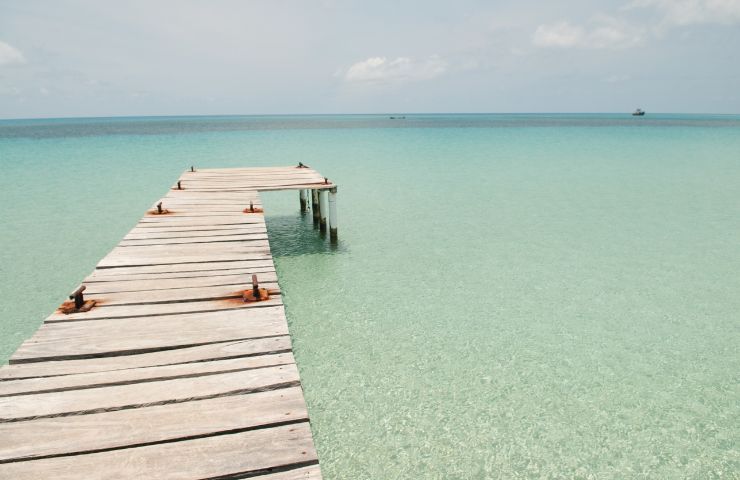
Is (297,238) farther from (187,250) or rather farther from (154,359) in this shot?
(154,359)

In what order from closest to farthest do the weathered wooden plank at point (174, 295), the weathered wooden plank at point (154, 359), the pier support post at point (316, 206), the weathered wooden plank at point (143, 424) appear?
the weathered wooden plank at point (143, 424) → the weathered wooden plank at point (154, 359) → the weathered wooden plank at point (174, 295) → the pier support post at point (316, 206)

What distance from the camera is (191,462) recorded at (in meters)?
2.30

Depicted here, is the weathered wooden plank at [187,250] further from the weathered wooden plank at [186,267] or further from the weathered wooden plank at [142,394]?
the weathered wooden plank at [142,394]

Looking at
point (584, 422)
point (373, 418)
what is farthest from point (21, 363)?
point (584, 422)

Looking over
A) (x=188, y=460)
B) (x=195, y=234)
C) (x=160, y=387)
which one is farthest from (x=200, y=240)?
(x=188, y=460)

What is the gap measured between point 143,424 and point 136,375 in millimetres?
603

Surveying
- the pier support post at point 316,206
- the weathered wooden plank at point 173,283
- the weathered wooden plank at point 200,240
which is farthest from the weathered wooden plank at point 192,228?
the pier support post at point 316,206

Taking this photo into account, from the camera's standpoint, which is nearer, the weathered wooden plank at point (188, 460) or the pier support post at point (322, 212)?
the weathered wooden plank at point (188, 460)

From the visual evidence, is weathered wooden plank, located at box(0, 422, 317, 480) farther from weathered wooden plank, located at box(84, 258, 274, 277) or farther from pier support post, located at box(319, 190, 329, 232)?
pier support post, located at box(319, 190, 329, 232)

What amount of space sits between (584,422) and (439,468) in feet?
6.11

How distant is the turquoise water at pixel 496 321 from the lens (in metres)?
4.49

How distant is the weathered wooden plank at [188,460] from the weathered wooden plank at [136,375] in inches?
28.0

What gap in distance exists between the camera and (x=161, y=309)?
4164 mm

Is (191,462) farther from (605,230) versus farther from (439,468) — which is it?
(605,230)
